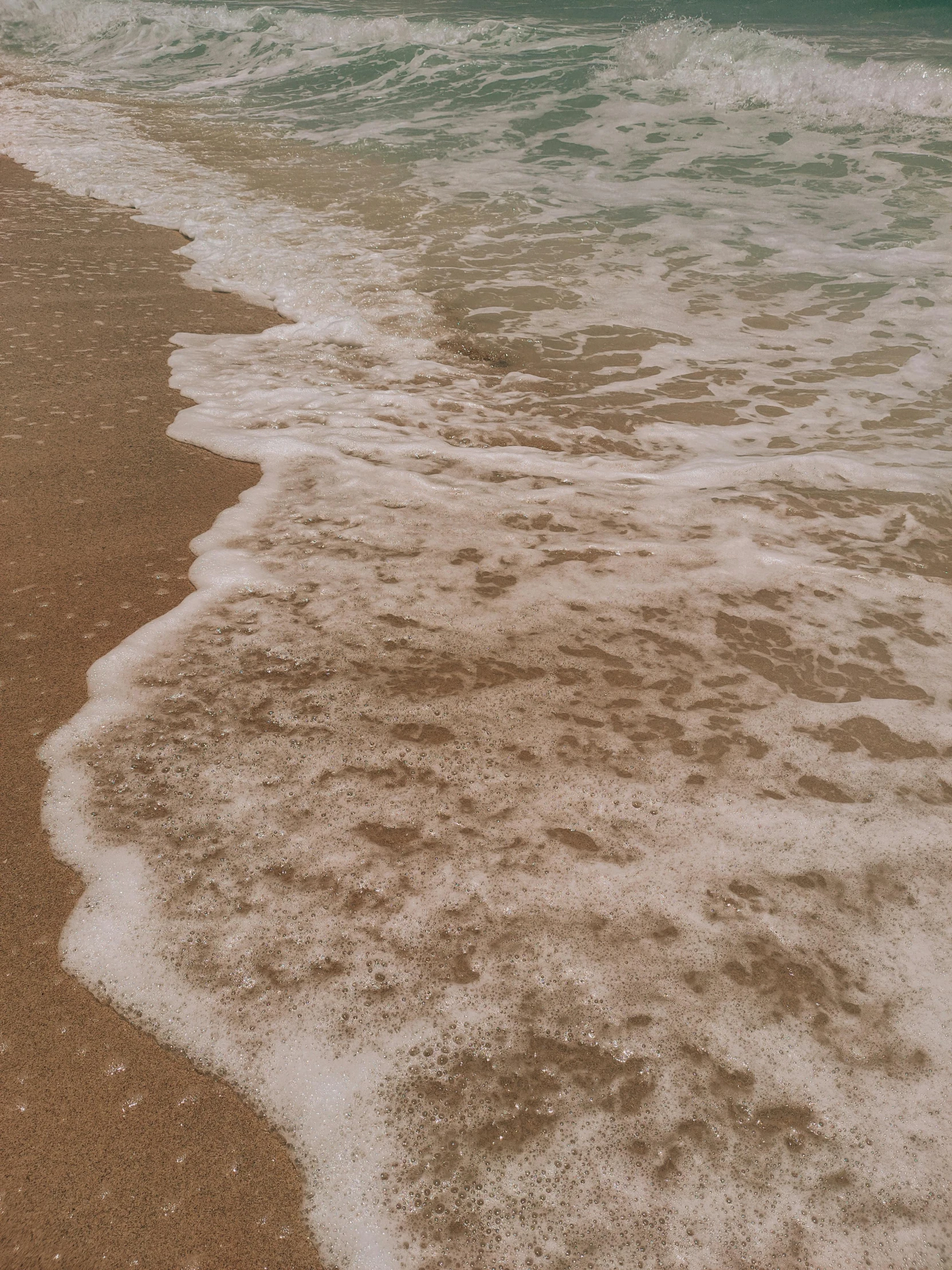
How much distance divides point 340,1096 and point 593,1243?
0.50 metres

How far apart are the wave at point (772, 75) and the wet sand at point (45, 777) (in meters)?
10.3

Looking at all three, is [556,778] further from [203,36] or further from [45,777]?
[203,36]

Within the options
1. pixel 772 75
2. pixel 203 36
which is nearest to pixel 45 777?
pixel 772 75

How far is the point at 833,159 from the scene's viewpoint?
9516 millimetres

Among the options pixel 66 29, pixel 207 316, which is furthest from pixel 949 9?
pixel 207 316

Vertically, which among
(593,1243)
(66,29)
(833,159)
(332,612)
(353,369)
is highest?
(66,29)

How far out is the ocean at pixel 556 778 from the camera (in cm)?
145

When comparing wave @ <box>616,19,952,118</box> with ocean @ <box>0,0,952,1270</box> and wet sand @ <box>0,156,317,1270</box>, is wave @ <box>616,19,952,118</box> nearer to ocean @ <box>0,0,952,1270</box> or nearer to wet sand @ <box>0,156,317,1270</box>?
ocean @ <box>0,0,952,1270</box>

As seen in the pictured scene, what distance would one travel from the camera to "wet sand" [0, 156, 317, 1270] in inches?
53.0

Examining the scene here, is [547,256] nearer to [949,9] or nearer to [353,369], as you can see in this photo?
[353,369]

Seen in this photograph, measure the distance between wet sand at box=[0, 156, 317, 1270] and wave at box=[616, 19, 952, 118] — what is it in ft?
33.9

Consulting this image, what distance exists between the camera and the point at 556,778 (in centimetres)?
213

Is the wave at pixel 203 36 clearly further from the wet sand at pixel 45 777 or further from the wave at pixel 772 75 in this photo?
the wet sand at pixel 45 777

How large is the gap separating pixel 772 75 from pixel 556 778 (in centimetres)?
1381
